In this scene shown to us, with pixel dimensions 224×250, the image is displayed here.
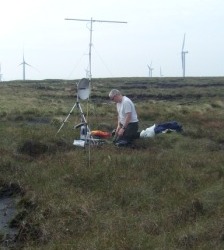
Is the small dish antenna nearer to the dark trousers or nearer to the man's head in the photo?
the man's head

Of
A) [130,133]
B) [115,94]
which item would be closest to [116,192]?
[130,133]

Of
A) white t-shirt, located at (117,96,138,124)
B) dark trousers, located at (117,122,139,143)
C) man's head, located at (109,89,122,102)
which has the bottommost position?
dark trousers, located at (117,122,139,143)

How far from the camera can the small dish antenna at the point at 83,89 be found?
14531 mm

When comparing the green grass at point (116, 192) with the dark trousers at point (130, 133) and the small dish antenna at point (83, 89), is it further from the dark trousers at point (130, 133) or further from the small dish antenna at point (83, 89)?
the small dish antenna at point (83, 89)

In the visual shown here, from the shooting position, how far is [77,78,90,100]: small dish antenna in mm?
14531

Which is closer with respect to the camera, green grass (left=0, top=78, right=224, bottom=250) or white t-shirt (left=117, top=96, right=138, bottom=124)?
green grass (left=0, top=78, right=224, bottom=250)

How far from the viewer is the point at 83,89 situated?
14.6 m

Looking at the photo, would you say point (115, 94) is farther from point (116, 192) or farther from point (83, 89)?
point (116, 192)

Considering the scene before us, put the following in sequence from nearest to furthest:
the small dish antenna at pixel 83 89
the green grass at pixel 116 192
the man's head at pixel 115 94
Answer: the green grass at pixel 116 192 → the man's head at pixel 115 94 → the small dish antenna at pixel 83 89

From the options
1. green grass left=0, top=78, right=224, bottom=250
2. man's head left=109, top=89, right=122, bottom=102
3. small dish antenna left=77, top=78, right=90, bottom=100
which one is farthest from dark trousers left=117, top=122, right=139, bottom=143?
small dish antenna left=77, top=78, right=90, bottom=100

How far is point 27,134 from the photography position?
15.0 metres

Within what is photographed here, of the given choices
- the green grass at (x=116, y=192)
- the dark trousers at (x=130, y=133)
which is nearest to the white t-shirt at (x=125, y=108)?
the dark trousers at (x=130, y=133)

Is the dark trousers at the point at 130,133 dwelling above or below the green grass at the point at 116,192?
above

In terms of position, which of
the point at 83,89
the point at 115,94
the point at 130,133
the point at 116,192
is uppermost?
the point at 83,89
